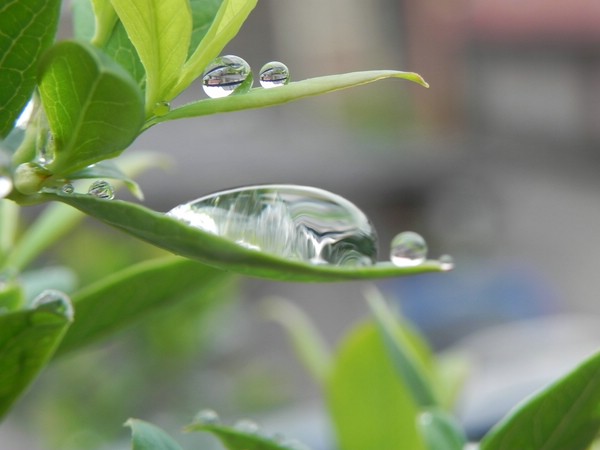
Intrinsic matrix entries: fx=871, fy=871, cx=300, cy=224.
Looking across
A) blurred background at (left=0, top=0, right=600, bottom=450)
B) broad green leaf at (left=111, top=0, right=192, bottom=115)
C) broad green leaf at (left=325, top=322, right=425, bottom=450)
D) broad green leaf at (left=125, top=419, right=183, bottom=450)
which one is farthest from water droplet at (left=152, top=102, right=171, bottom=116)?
blurred background at (left=0, top=0, right=600, bottom=450)

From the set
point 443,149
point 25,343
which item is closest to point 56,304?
point 25,343

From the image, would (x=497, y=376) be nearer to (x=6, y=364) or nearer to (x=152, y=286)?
(x=152, y=286)

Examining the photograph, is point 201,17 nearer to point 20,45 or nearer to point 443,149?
point 20,45

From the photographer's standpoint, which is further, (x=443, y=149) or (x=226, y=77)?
(x=443, y=149)

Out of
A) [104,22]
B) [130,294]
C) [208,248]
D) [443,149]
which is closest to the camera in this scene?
[208,248]

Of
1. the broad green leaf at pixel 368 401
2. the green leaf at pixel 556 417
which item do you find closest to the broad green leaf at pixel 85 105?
the green leaf at pixel 556 417

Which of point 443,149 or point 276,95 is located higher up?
point 276,95

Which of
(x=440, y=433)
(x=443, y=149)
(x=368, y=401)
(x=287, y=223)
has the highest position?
(x=287, y=223)
